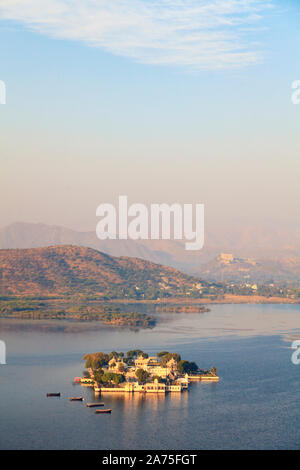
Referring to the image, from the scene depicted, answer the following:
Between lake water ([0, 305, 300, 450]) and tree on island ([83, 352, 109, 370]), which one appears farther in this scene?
tree on island ([83, 352, 109, 370])

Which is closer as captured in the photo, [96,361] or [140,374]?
[140,374]

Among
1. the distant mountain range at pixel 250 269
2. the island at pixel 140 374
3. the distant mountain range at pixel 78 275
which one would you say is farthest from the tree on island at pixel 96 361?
the distant mountain range at pixel 250 269

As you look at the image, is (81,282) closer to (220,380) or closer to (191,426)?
(220,380)

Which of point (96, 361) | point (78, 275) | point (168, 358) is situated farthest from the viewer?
point (78, 275)

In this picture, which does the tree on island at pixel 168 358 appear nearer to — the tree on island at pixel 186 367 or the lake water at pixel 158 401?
the tree on island at pixel 186 367

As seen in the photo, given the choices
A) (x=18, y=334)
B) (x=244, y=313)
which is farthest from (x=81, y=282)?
A: (x=18, y=334)

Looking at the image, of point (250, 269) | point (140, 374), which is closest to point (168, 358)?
point (140, 374)

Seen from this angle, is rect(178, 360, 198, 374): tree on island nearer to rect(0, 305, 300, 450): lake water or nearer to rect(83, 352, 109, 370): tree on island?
rect(0, 305, 300, 450): lake water

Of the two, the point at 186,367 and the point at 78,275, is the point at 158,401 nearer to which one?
the point at 186,367

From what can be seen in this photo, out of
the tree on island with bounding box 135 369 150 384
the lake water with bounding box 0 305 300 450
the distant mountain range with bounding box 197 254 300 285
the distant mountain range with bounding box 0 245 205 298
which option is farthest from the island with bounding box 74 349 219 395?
the distant mountain range with bounding box 197 254 300 285
